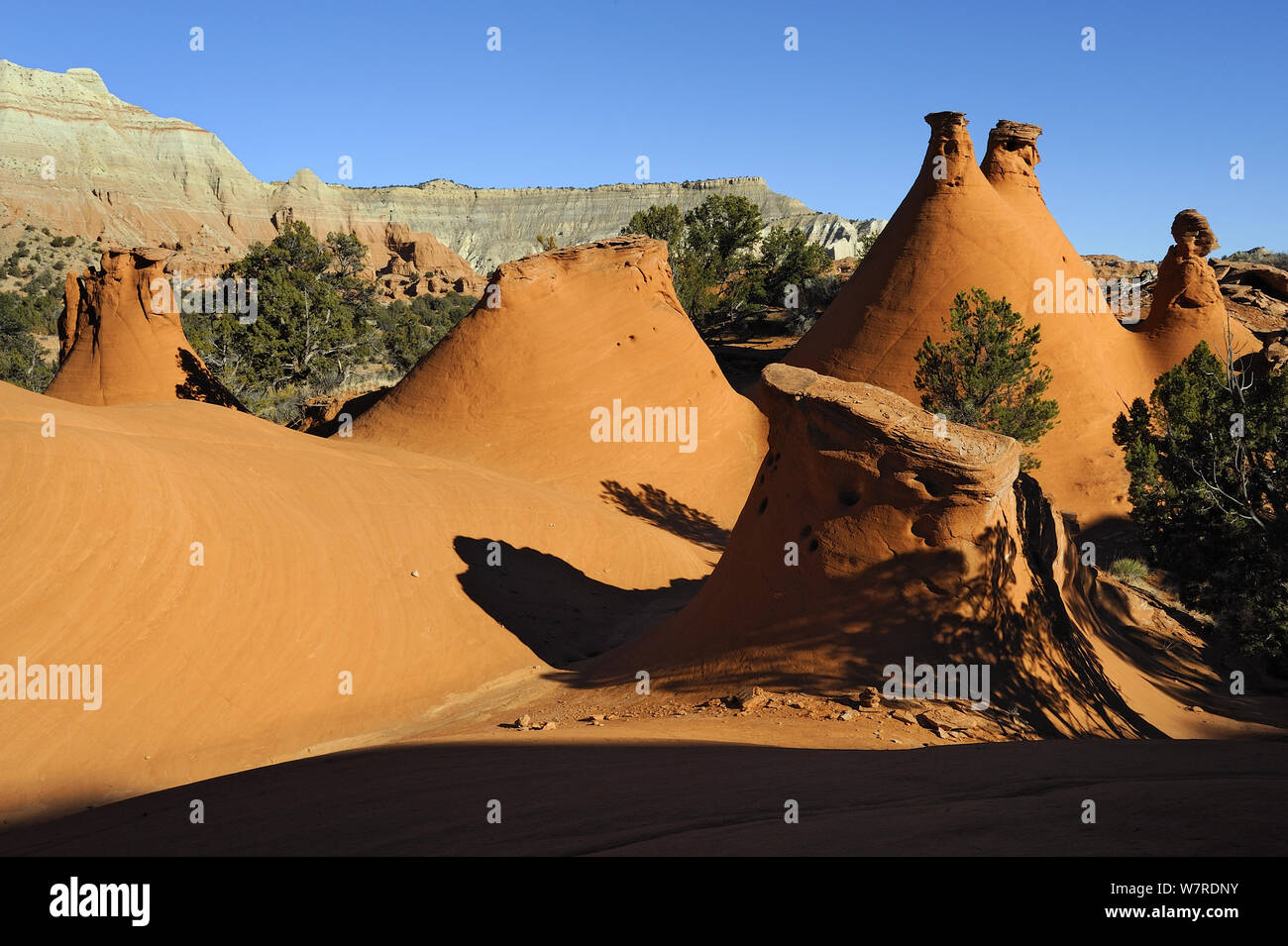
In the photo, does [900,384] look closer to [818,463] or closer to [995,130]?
[995,130]

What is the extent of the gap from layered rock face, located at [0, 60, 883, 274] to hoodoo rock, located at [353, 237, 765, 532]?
3096 cm

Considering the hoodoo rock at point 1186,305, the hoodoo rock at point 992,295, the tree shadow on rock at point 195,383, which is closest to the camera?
the hoodoo rock at point 992,295

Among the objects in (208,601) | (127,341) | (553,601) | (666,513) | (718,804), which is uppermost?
(127,341)

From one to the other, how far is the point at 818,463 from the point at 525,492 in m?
7.21

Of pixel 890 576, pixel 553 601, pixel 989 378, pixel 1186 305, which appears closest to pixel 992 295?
pixel 989 378

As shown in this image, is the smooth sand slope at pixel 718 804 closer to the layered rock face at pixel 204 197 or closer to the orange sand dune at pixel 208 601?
the orange sand dune at pixel 208 601

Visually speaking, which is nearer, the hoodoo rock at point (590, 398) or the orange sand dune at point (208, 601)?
the orange sand dune at point (208, 601)

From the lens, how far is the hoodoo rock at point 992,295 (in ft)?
56.1

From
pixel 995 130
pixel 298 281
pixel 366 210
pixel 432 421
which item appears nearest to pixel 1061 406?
pixel 995 130

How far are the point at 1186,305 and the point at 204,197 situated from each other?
247 feet

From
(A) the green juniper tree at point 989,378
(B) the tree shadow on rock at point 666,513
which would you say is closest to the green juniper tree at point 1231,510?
(A) the green juniper tree at point 989,378

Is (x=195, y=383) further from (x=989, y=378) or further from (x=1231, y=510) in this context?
(x=1231, y=510)

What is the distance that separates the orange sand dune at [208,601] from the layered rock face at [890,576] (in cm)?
320

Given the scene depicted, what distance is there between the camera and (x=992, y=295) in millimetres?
17453
